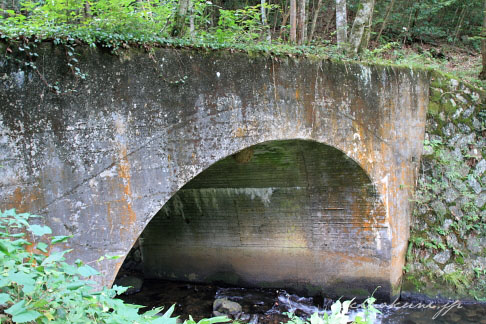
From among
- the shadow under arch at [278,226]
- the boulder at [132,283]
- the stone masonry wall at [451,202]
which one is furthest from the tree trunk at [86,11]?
the stone masonry wall at [451,202]

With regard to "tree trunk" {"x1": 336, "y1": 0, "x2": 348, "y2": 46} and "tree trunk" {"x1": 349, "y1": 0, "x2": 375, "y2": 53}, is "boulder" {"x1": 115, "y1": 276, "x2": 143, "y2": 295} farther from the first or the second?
"tree trunk" {"x1": 336, "y1": 0, "x2": 348, "y2": 46}

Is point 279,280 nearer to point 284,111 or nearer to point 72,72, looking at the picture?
point 284,111

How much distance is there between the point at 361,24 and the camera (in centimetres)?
661

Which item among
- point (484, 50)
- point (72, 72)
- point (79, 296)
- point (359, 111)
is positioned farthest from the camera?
point (484, 50)

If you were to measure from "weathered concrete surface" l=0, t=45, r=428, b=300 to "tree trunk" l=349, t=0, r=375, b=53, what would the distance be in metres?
1.16

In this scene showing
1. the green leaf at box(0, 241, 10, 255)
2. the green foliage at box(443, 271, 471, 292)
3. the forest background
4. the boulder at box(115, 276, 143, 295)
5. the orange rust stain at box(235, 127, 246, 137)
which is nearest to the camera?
the green leaf at box(0, 241, 10, 255)

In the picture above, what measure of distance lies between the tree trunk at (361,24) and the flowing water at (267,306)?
4.26 metres

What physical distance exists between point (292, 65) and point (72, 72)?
101 inches

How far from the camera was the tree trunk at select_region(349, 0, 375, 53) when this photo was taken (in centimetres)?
641

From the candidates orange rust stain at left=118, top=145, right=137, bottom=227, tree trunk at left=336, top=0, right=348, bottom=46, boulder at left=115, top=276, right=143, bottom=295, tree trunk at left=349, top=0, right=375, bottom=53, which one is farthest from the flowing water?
tree trunk at left=336, top=0, right=348, bottom=46

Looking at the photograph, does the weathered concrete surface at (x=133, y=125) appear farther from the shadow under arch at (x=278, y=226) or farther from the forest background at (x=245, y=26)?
the shadow under arch at (x=278, y=226)

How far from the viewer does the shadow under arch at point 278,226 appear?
20.8 feet

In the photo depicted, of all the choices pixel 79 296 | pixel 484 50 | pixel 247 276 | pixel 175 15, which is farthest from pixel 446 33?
pixel 79 296

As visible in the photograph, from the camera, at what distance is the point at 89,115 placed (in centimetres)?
348
